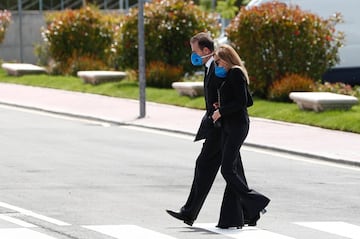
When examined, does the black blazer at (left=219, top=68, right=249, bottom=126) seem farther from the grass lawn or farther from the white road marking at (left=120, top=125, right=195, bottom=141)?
the grass lawn

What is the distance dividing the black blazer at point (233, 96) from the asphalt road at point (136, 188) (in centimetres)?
105

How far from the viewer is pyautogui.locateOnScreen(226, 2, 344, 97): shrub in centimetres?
2783

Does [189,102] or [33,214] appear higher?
[33,214]

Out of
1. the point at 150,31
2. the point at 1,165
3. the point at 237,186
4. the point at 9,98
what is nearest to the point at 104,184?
the point at 1,165

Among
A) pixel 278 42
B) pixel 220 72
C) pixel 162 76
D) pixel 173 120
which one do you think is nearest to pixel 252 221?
pixel 220 72

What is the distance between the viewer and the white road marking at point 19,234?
11461 mm

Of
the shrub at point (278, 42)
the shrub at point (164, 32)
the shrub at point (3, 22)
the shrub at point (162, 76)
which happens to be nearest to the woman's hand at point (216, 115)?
the shrub at point (278, 42)

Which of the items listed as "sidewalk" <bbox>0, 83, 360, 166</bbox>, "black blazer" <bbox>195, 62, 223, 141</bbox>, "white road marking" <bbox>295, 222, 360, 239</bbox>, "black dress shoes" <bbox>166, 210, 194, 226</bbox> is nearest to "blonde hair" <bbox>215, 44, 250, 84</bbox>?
"black blazer" <bbox>195, 62, 223, 141</bbox>

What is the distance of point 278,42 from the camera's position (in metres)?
27.9

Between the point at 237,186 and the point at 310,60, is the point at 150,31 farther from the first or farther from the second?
the point at 237,186

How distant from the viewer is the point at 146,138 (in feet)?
72.8

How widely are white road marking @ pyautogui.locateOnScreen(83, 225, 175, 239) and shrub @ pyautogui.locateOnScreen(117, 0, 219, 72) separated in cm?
2040

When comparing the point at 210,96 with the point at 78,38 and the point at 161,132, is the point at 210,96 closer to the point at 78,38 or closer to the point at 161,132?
the point at 161,132

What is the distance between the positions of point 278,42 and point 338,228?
15.8m
